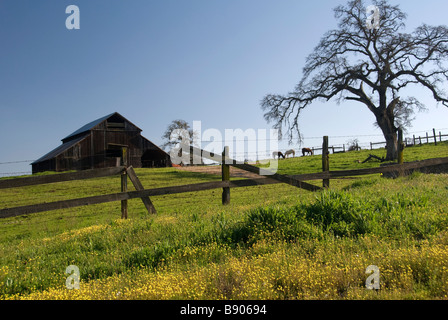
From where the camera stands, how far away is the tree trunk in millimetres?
30828

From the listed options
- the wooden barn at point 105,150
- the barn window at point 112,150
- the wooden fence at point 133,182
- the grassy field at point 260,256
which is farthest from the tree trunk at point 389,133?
the barn window at point 112,150

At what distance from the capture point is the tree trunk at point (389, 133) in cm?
3083

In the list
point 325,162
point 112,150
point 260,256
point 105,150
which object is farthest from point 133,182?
point 112,150

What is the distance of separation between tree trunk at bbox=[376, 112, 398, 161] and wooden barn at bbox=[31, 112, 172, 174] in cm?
2701

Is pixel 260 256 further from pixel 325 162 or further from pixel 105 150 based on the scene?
pixel 105 150

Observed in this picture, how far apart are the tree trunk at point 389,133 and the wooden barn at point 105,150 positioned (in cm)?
2701

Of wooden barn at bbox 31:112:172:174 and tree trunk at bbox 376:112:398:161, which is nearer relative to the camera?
tree trunk at bbox 376:112:398:161

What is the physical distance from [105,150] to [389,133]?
108 feet

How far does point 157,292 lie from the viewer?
351 cm

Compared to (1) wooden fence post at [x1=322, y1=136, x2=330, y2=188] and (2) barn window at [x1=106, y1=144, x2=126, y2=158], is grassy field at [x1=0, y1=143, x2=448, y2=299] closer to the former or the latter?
(1) wooden fence post at [x1=322, y1=136, x2=330, y2=188]

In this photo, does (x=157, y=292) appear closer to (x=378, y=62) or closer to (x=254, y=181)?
(x=254, y=181)

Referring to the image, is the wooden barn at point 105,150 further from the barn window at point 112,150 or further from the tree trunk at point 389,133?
the tree trunk at point 389,133

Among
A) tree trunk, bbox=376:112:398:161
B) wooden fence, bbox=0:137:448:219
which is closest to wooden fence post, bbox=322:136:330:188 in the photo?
wooden fence, bbox=0:137:448:219
